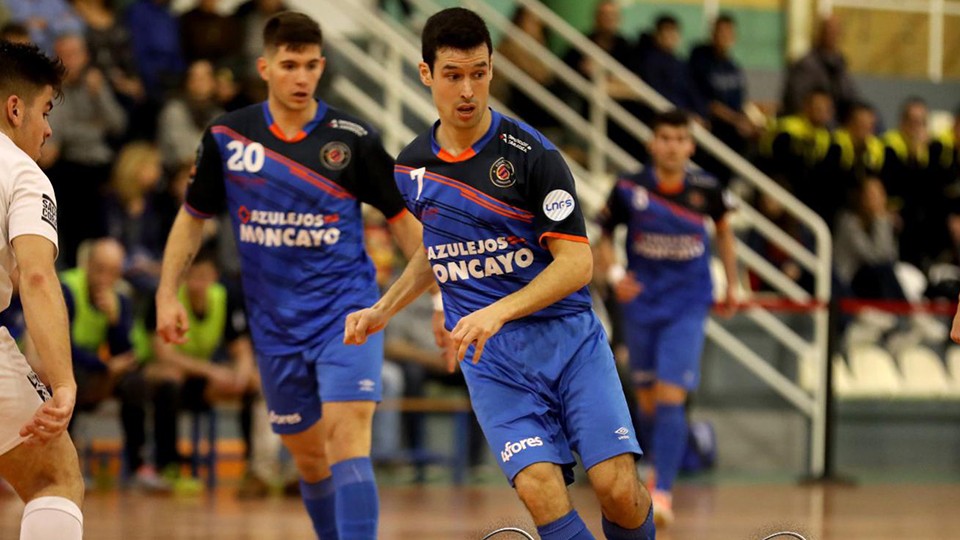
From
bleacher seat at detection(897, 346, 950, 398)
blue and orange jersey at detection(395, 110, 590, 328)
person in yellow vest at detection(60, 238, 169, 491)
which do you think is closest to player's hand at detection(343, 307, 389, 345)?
blue and orange jersey at detection(395, 110, 590, 328)

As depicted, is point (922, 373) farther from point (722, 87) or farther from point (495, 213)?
point (495, 213)

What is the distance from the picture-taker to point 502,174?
5609 mm

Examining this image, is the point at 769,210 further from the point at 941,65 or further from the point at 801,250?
the point at 941,65

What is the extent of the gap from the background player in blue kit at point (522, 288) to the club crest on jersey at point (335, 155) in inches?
41.4

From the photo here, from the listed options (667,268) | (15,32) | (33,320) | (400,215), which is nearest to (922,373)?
(667,268)

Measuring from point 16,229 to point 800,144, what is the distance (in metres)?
11.9

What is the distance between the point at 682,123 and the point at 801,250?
3.73 meters

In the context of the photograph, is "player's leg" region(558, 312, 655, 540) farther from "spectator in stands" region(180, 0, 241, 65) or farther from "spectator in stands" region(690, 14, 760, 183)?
"spectator in stands" region(690, 14, 760, 183)

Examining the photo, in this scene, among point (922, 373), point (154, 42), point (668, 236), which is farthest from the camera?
point (154, 42)

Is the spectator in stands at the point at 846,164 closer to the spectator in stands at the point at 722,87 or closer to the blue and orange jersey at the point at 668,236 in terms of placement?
the spectator in stands at the point at 722,87

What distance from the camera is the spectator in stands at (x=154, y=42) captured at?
44.8 feet

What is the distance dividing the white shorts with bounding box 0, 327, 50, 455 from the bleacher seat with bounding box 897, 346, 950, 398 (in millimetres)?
9913

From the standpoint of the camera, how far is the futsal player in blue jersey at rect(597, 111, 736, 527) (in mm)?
10180

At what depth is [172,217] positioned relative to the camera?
41.8 feet
